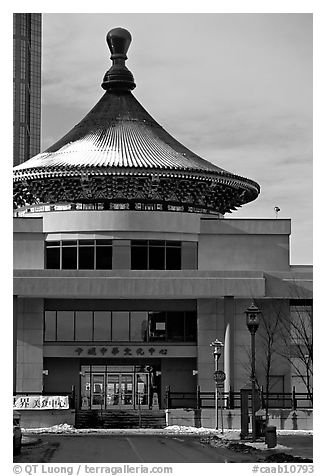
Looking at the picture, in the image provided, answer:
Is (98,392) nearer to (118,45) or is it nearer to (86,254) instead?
(86,254)

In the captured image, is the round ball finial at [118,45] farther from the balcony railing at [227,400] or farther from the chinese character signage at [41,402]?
the chinese character signage at [41,402]

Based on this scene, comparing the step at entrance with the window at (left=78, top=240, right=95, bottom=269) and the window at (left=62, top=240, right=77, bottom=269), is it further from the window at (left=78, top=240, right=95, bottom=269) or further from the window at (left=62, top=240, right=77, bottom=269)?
the window at (left=62, top=240, right=77, bottom=269)

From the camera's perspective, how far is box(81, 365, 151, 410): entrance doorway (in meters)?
44.5

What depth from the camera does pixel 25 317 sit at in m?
43.5

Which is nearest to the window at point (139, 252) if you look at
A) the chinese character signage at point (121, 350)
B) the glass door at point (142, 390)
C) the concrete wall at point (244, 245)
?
the concrete wall at point (244, 245)

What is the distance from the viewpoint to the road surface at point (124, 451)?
24420 mm

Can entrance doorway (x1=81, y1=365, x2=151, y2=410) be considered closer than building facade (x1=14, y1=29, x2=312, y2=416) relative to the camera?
No

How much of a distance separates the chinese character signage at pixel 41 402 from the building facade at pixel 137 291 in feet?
15.7

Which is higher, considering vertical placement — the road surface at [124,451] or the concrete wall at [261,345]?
the concrete wall at [261,345]

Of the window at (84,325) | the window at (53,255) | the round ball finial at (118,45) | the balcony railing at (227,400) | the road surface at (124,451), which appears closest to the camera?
the road surface at (124,451)

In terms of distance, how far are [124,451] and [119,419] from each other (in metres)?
12.9

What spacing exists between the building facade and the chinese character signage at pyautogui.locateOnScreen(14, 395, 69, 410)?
480 centimetres

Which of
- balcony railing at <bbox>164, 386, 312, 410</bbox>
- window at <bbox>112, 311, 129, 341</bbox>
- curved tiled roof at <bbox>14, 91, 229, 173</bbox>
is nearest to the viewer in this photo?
balcony railing at <bbox>164, 386, 312, 410</bbox>

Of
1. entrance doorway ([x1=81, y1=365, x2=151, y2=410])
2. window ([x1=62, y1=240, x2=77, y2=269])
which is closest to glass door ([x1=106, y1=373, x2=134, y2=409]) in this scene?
entrance doorway ([x1=81, y1=365, x2=151, y2=410])
